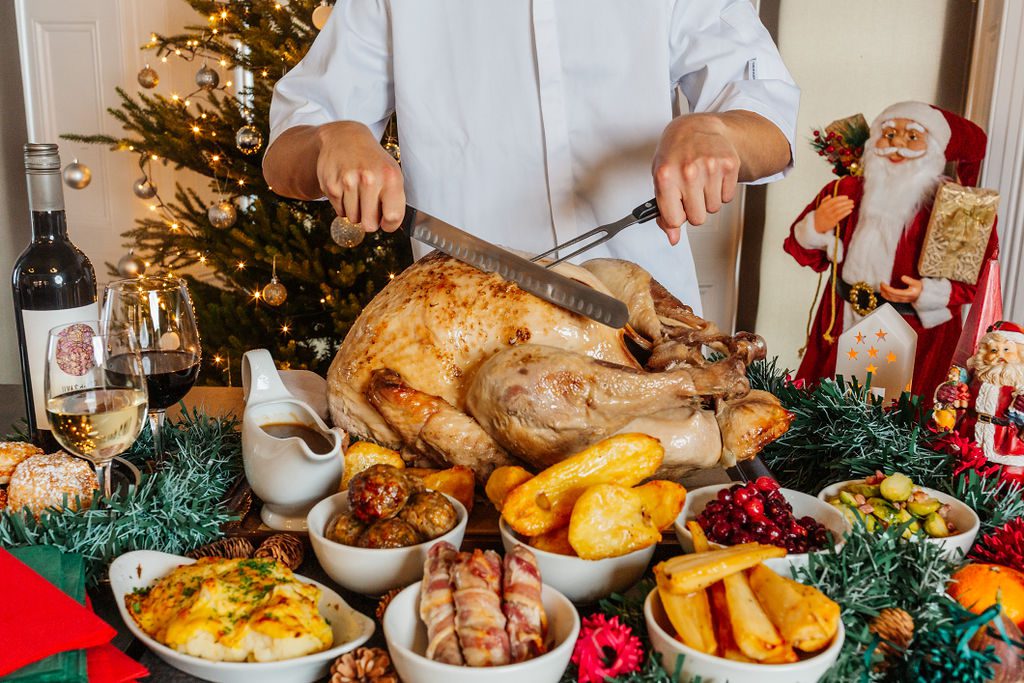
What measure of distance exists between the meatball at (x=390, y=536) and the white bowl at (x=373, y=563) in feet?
0.05

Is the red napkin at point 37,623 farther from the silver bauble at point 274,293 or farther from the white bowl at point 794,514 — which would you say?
the silver bauble at point 274,293

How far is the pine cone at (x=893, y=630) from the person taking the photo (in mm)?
855

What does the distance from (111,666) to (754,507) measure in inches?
26.1

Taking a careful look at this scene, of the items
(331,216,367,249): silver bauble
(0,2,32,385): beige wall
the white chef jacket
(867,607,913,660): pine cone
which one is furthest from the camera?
(0,2,32,385): beige wall

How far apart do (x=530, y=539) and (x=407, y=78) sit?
3.79ft

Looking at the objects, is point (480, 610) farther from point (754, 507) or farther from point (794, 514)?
point (794, 514)

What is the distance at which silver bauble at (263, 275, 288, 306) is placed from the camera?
2.75 metres

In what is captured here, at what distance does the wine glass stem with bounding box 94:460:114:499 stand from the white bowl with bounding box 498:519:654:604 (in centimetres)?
54

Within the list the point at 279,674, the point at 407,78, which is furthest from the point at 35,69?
the point at 279,674

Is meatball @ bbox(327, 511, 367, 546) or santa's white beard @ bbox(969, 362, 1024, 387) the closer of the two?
meatball @ bbox(327, 511, 367, 546)

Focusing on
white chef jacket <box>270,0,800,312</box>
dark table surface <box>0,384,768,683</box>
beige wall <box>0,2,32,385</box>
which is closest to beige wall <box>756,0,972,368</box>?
white chef jacket <box>270,0,800,312</box>

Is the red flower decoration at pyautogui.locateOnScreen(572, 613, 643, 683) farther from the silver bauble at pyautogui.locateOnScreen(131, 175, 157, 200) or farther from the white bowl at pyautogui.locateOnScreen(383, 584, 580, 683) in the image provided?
the silver bauble at pyautogui.locateOnScreen(131, 175, 157, 200)

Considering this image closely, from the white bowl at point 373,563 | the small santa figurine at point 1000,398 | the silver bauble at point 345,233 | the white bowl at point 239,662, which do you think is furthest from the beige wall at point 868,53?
the white bowl at point 239,662

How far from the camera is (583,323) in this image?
1352 millimetres
